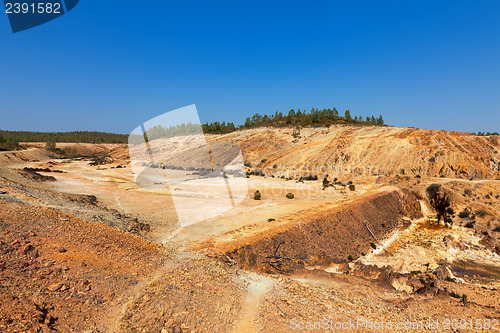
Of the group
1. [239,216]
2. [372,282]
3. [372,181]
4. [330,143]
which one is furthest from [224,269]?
[330,143]

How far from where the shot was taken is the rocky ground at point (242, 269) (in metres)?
5.88

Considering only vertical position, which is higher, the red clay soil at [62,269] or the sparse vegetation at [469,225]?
the red clay soil at [62,269]

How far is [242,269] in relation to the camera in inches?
402

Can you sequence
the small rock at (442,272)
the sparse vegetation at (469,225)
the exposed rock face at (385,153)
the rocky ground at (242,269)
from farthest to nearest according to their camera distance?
1. the exposed rock face at (385,153)
2. the sparse vegetation at (469,225)
3. the small rock at (442,272)
4. the rocky ground at (242,269)

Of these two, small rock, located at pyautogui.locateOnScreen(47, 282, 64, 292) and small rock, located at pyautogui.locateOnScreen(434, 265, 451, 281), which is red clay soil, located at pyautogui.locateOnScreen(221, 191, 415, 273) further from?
small rock, located at pyautogui.locateOnScreen(47, 282, 64, 292)

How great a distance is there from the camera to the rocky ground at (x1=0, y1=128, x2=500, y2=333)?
5883 millimetres

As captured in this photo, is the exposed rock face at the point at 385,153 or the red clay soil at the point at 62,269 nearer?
the red clay soil at the point at 62,269

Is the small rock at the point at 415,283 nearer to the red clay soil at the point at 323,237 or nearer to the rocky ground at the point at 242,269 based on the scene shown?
the rocky ground at the point at 242,269

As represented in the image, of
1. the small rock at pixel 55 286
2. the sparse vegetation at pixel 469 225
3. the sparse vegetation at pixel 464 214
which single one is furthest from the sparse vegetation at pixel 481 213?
the small rock at pixel 55 286

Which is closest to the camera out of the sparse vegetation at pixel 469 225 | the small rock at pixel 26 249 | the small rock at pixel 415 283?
the small rock at pixel 26 249

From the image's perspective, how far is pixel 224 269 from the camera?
9508mm

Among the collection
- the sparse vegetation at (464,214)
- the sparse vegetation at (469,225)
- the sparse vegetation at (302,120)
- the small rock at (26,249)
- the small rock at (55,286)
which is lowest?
the sparse vegetation at (469,225)

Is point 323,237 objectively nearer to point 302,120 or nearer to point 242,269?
point 242,269

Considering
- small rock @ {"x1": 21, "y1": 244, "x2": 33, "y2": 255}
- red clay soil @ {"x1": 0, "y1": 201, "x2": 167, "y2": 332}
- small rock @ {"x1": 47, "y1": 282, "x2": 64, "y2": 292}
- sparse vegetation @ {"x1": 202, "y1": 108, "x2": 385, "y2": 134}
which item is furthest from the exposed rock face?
small rock @ {"x1": 47, "y1": 282, "x2": 64, "y2": 292}
